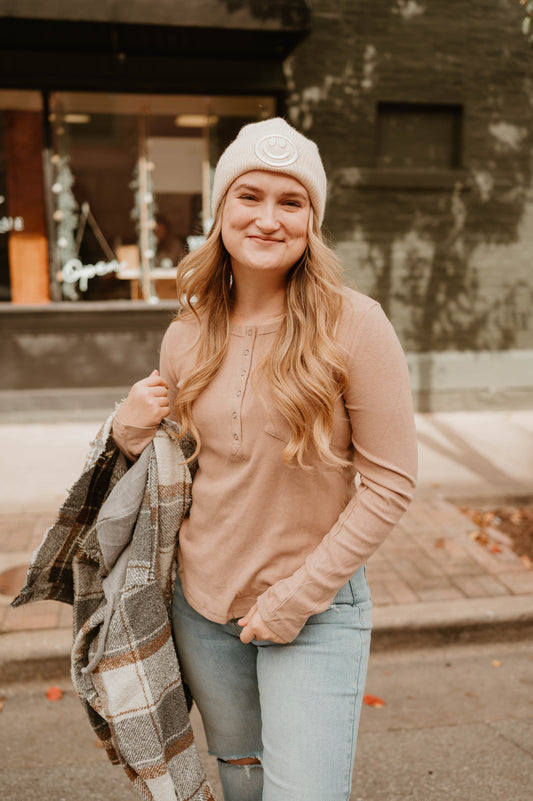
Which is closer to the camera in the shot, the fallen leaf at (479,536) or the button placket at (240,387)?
the button placket at (240,387)

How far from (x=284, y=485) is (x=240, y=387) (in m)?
0.26

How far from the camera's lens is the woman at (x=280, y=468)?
1.64 meters

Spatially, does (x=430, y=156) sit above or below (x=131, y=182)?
above

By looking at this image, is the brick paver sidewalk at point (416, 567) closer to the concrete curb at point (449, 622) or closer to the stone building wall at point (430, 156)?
the concrete curb at point (449, 622)

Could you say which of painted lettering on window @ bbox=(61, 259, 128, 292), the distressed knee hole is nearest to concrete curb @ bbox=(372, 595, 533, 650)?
the distressed knee hole

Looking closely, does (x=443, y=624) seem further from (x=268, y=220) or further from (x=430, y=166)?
(x=430, y=166)

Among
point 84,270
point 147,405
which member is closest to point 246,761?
point 147,405

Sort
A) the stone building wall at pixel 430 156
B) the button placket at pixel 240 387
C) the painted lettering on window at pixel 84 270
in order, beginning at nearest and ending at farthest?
the button placket at pixel 240 387
the stone building wall at pixel 430 156
the painted lettering on window at pixel 84 270

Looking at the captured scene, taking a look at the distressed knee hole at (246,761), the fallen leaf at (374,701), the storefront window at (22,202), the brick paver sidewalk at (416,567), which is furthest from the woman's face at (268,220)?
the storefront window at (22,202)

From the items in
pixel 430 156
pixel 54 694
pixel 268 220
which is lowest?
pixel 54 694

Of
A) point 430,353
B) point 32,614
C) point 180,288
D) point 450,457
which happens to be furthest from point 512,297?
point 180,288

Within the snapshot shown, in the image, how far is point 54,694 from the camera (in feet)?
11.4

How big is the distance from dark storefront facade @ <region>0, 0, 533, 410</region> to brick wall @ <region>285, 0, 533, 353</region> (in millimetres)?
20

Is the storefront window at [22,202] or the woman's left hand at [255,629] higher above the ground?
the storefront window at [22,202]
